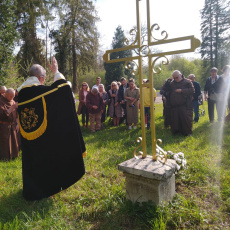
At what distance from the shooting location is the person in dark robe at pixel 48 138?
10.5 feet

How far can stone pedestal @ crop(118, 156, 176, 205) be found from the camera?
2.61m

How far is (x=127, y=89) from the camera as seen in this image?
26.3 feet

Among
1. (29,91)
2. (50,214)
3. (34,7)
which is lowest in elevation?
(50,214)

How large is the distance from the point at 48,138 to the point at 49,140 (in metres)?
0.03

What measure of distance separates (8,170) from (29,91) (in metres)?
2.19

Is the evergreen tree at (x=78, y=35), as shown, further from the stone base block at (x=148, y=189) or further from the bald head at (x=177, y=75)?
the stone base block at (x=148, y=189)

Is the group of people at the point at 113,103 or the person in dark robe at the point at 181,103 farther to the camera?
the group of people at the point at 113,103

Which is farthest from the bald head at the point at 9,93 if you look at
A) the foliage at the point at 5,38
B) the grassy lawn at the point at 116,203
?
the foliage at the point at 5,38

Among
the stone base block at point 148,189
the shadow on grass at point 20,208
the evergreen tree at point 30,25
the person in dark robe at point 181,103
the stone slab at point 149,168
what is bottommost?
the shadow on grass at point 20,208

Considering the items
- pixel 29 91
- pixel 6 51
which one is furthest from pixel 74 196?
pixel 6 51

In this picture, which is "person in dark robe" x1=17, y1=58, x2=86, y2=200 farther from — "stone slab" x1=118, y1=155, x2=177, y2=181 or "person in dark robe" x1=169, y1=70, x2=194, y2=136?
"person in dark robe" x1=169, y1=70, x2=194, y2=136

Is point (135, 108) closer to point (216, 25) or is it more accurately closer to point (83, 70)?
point (83, 70)

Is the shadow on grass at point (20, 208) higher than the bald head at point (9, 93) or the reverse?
the reverse

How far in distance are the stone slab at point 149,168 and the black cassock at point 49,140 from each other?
865 mm
